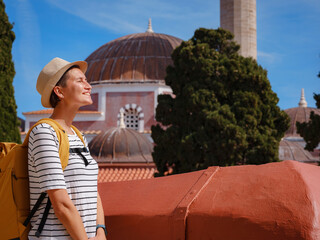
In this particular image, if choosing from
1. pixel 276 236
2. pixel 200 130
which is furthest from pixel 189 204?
pixel 200 130

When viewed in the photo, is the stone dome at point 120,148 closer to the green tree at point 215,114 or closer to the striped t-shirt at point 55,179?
the green tree at point 215,114

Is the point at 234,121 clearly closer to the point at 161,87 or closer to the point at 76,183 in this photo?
the point at 76,183

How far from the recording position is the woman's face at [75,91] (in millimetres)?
1906

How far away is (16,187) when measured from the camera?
173 cm

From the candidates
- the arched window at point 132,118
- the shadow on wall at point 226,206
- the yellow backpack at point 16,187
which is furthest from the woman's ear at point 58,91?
the arched window at point 132,118

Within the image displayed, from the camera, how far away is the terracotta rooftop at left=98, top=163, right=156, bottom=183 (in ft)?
40.0

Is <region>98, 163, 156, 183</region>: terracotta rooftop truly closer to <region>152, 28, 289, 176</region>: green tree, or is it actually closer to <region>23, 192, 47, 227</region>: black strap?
<region>152, 28, 289, 176</region>: green tree

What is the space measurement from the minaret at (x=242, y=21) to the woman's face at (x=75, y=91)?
18116 millimetres

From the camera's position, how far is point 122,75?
24.1 meters

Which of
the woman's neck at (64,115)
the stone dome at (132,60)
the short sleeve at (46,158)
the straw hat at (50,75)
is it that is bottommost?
the short sleeve at (46,158)

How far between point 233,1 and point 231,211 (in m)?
18.4

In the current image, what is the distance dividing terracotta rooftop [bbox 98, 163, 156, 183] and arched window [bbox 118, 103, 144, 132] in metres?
9.57

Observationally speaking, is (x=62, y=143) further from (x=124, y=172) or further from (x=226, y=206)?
(x=124, y=172)

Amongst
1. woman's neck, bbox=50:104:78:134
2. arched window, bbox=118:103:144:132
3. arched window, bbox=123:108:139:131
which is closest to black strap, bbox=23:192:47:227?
woman's neck, bbox=50:104:78:134
